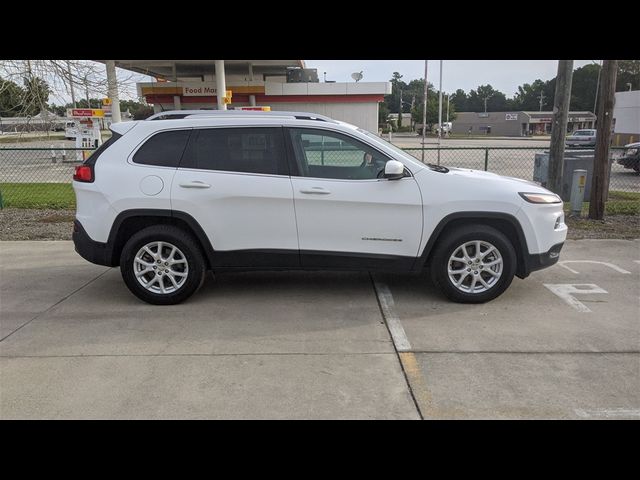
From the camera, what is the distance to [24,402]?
3326mm

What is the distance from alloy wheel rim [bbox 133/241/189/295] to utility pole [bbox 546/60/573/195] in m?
7.12

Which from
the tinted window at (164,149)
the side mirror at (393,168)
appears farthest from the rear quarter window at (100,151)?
the side mirror at (393,168)

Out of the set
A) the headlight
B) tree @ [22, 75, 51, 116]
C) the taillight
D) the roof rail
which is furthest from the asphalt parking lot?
tree @ [22, 75, 51, 116]

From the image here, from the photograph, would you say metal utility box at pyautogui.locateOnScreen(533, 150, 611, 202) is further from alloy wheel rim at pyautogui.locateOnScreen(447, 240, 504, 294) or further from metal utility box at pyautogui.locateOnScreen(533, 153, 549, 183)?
alloy wheel rim at pyautogui.locateOnScreen(447, 240, 504, 294)

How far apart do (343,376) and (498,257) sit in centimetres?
224

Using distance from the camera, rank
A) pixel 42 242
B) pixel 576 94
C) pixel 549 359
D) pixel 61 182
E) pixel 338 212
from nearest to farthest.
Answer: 1. pixel 549 359
2. pixel 338 212
3. pixel 42 242
4. pixel 61 182
5. pixel 576 94

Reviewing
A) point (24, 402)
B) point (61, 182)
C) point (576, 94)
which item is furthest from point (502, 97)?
point (24, 402)

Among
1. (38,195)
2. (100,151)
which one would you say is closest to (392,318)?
(100,151)

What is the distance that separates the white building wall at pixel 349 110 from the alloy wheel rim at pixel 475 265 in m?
29.8

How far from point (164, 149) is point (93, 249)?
124 cm

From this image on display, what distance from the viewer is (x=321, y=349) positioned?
161 inches

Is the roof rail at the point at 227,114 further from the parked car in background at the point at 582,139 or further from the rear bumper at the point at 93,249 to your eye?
the parked car in background at the point at 582,139

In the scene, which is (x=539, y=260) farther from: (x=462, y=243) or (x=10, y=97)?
(x=10, y=97)

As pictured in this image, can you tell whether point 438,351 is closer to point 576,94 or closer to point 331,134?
point 331,134
